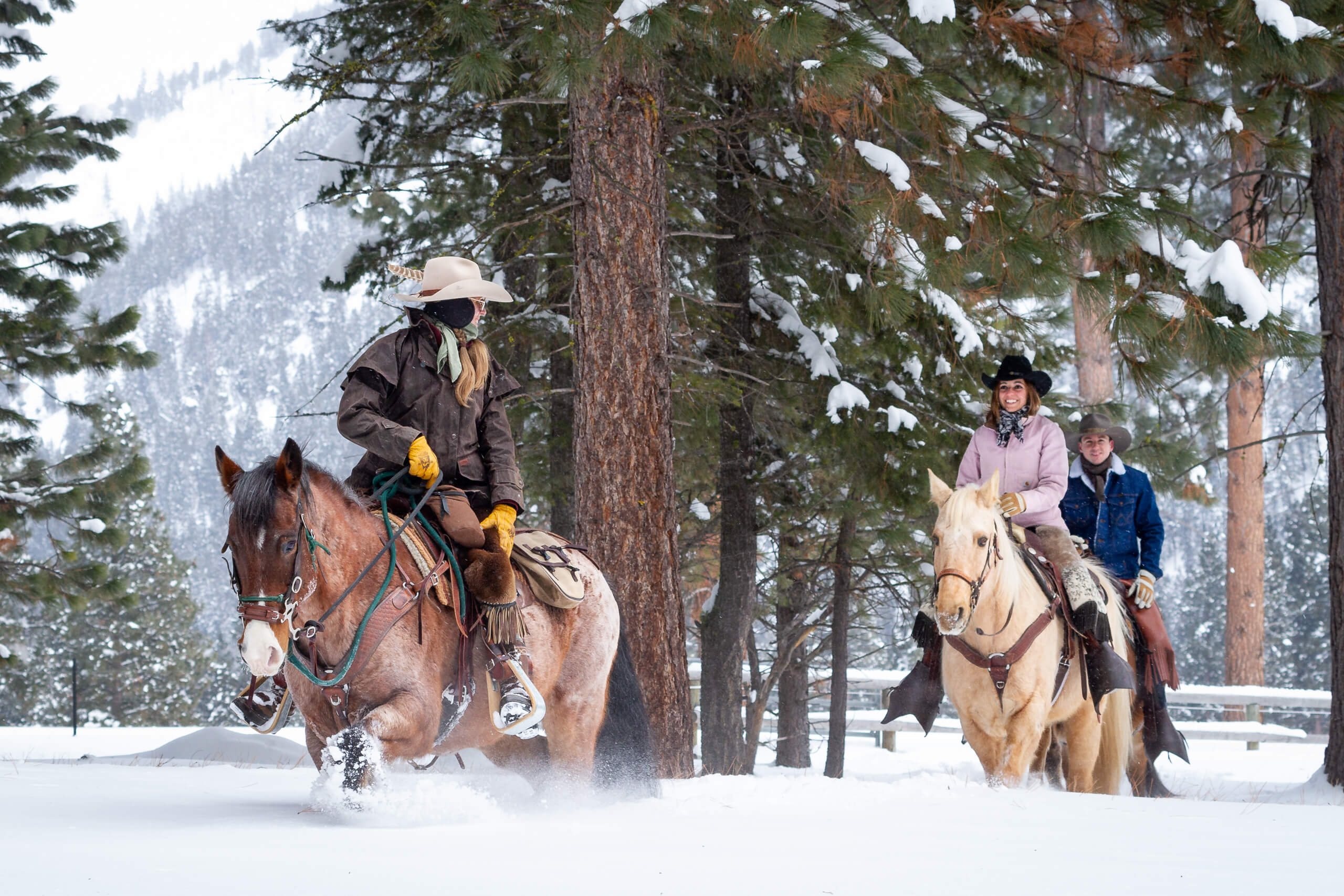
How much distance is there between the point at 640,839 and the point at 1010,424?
13.3 ft

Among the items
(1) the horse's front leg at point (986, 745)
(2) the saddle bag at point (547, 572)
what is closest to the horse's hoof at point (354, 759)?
(2) the saddle bag at point (547, 572)

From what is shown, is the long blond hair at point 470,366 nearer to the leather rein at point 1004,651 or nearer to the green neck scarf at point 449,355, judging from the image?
the green neck scarf at point 449,355

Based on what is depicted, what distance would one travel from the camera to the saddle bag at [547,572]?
525 cm

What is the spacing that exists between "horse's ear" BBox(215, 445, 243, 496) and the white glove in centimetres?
588

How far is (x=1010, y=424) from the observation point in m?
7.04

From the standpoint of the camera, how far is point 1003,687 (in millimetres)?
6383

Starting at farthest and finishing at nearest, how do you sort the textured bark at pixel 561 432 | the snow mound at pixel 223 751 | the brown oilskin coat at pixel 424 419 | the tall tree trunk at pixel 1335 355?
the textured bark at pixel 561 432, the snow mound at pixel 223 751, the tall tree trunk at pixel 1335 355, the brown oilskin coat at pixel 424 419

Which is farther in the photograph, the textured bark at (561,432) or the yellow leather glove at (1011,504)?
the textured bark at (561,432)

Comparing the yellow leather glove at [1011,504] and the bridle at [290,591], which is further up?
the yellow leather glove at [1011,504]

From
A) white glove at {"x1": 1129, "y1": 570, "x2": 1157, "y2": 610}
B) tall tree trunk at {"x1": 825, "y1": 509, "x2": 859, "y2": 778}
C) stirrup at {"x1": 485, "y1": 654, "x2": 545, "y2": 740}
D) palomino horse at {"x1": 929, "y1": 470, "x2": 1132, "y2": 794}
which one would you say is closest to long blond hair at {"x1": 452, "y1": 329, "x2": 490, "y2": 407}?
stirrup at {"x1": 485, "y1": 654, "x2": 545, "y2": 740}

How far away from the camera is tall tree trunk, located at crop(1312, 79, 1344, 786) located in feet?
27.7

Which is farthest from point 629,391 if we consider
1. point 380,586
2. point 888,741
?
point 888,741

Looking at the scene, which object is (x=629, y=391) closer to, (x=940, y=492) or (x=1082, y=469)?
(x=940, y=492)

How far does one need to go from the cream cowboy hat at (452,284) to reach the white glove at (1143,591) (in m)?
4.84
